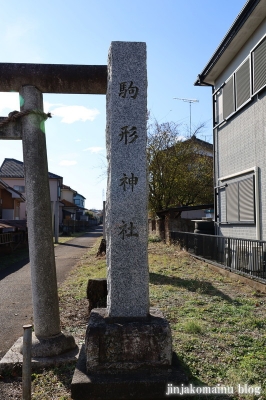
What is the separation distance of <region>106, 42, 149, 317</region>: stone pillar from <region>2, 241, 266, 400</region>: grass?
1146 millimetres

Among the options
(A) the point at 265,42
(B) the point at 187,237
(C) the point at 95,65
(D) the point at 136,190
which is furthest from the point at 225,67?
(D) the point at 136,190

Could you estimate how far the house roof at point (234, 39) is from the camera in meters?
10.4

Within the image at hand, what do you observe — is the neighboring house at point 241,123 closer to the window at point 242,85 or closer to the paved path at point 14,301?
the window at point 242,85

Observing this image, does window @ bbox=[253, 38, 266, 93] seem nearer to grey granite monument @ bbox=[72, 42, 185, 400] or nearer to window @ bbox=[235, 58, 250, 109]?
window @ bbox=[235, 58, 250, 109]

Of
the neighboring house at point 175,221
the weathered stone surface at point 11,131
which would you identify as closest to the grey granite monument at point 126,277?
the weathered stone surface at point 11,131

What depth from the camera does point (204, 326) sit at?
5.93m

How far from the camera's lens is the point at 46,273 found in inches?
192

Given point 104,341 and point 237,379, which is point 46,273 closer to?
point 104,341

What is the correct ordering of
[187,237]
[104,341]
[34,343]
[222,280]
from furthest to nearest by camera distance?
[187,237] → [222,280] → [34,343] → [104,341]

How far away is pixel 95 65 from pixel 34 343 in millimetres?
3703

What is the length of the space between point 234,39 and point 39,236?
1001cm

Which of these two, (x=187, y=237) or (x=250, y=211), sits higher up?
(x=250, y=211)

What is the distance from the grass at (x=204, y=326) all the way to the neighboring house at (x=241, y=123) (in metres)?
2.49

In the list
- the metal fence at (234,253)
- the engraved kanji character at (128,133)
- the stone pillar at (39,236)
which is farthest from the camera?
the metal fence at (234,253)
